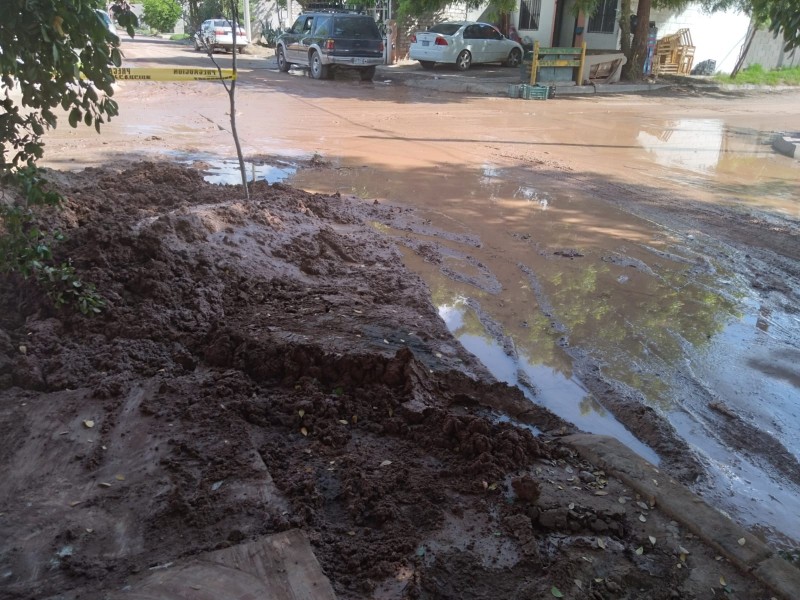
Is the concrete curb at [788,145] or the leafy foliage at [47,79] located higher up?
the leafy foliage at [47,79]

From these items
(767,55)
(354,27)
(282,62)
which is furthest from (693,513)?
(767,55)

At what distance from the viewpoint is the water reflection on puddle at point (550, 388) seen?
452 centimetres

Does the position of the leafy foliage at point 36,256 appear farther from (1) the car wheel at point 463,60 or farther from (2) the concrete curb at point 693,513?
(1) the car wheel at point 463,60

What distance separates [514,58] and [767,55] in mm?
12737

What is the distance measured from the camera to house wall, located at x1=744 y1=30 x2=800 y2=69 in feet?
102

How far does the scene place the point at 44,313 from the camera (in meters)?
4.78

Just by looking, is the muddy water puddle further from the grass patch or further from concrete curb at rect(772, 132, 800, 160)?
the grass patch

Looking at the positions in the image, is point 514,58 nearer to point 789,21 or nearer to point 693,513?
point 789,21

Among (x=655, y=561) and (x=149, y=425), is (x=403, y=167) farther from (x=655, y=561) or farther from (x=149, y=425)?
(x=655, y=561)

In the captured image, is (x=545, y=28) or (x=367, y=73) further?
(x=545, y=28)

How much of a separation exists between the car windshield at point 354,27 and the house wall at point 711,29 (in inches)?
570

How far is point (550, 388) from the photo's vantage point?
500 centimetres

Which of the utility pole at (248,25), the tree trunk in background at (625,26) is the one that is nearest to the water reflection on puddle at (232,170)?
the tree trunk in background at (625,26)

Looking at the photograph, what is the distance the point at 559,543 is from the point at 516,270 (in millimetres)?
4168
